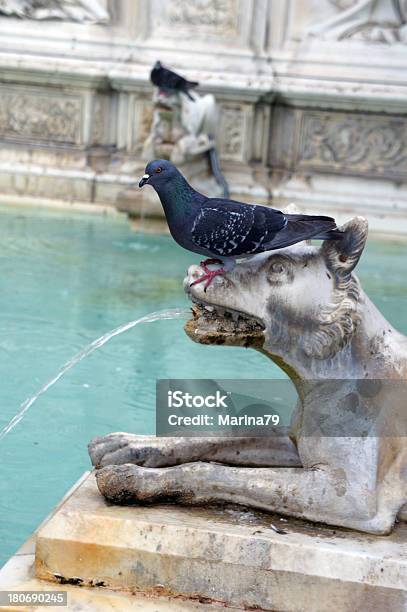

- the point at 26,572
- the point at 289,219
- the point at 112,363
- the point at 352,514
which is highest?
the point at 289,219

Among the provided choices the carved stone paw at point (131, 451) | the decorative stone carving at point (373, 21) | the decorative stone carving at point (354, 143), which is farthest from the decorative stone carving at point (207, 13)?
the carved stone paw at point (131, 451)

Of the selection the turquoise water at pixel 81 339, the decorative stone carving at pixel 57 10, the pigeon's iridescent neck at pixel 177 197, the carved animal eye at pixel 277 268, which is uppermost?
the decorative stone carving at pixel 57 10

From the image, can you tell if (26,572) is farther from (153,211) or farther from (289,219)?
(153,211)

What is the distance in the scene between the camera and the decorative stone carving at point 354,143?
915 centimetres

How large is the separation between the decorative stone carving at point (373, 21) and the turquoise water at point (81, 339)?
183 centimetres

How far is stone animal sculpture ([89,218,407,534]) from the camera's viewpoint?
264cm

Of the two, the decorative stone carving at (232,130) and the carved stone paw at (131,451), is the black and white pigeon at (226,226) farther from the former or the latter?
the decorative stone carving at (232,130)

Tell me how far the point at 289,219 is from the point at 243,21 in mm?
6972

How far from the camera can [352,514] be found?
8.69ft

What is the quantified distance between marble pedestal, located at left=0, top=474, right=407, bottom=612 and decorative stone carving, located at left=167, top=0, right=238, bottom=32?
728 cm

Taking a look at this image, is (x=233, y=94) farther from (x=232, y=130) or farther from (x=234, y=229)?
(x=234, y=229)

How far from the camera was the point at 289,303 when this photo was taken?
264cm

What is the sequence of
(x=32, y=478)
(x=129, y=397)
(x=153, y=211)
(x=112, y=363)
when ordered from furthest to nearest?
(x=153, y=211) → (x=112, y=363) → (x=129, y=397) → (x=32, y=478)

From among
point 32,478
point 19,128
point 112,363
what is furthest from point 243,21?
point 32,478
